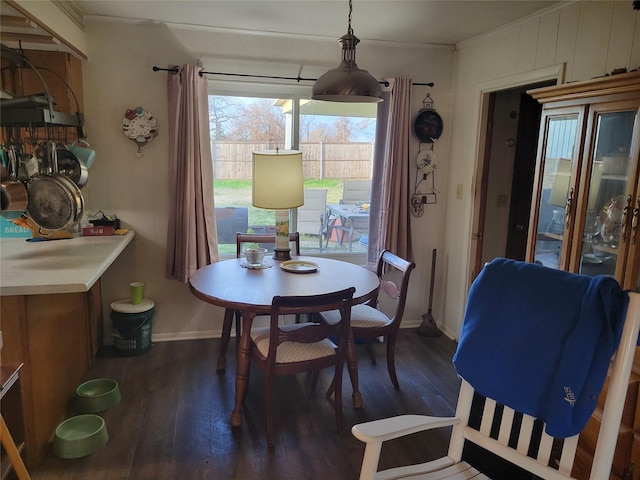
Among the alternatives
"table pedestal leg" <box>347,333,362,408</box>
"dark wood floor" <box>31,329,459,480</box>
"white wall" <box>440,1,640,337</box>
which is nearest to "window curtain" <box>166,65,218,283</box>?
A: "dark wood floor" <box>31,329,459,480</box>

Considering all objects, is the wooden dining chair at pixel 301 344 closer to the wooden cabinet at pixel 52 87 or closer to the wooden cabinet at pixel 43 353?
the wooden cabinet at pixel 43 353

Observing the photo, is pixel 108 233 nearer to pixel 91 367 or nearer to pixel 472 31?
pixel 91 367

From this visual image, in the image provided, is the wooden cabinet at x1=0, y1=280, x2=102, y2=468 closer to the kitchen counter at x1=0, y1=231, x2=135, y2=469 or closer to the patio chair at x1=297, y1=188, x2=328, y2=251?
the kitchen counter at x1=0, y1=231, x2=135, y2=469

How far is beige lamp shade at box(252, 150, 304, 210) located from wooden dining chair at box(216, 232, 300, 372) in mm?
468

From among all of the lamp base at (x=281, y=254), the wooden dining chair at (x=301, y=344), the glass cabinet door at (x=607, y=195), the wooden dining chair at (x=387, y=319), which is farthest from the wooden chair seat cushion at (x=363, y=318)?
the glass cabinet door at (x=607, y=195)

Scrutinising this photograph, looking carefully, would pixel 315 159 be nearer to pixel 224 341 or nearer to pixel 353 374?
pixel 224 341

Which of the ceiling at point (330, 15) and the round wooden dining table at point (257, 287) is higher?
the ceiling at point (330, 15)

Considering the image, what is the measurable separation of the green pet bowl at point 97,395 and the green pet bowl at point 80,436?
0.16 metres

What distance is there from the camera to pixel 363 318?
2.86 m

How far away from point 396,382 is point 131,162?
2403 millimetres

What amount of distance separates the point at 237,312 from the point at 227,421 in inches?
31.2

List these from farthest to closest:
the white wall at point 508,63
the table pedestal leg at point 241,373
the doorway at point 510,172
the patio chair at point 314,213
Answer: the patio chair at point 314,213, the doorway at point 510,172, the table pedestal leg at point 241,373, the white wall at point 508,63

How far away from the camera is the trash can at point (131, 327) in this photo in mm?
3186

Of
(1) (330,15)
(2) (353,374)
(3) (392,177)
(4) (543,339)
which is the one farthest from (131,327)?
(4) (543,339)
